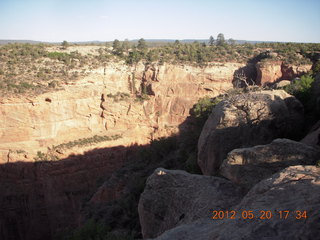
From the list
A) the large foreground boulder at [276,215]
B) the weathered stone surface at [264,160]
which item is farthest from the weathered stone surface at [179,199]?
the large foreground boulder at [276,215]

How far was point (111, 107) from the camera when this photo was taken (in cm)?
2544

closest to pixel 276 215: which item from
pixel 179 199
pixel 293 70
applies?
pixel 179 199

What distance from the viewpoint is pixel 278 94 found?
33.9 feet

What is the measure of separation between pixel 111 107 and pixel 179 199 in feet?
65.3

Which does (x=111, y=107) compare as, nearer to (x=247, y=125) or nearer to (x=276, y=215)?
(x=247, y=125)

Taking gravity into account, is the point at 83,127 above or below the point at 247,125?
below

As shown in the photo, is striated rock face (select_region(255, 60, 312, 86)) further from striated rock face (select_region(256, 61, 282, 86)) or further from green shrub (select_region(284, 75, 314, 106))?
green shrub (select_region(284, 75, 314, 106))

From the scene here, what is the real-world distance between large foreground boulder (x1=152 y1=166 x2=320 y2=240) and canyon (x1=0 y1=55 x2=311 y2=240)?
38.8 ft

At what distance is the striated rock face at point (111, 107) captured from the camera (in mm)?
21359

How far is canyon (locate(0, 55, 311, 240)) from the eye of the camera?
66.9ft

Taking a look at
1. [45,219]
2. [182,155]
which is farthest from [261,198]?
[45,219]

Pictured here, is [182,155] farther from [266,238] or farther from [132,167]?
[266,238]

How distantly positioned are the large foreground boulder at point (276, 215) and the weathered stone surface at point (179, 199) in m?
0.75
